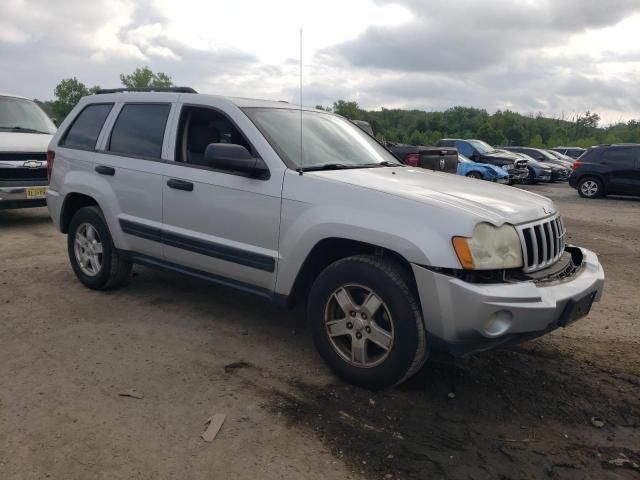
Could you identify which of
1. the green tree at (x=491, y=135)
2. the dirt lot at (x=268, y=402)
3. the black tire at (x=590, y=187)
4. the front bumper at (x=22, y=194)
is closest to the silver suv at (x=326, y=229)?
the dirt lot at (x=268, y=402)

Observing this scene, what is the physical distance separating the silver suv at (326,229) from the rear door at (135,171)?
0.01m

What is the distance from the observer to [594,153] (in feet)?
55.5

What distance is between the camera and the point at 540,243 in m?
3.41

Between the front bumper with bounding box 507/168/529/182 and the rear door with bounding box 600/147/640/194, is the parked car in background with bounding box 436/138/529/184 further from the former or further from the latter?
the rear door with bounding box 600/147/640/194

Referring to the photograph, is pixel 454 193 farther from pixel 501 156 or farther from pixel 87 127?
pixel 501 156

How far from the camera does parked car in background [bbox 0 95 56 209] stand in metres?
8.12

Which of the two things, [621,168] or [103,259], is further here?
[621,168]

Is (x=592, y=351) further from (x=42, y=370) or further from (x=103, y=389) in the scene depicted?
(x=42, y=370)

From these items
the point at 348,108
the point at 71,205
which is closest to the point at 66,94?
the point at 348,108

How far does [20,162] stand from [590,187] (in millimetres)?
15077

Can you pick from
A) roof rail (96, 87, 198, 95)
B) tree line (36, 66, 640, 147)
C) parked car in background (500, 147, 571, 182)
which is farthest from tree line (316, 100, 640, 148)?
roof rail (96, 87, 198, 95)

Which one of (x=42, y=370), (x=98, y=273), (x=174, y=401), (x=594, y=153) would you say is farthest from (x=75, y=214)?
(x=594, y=153)

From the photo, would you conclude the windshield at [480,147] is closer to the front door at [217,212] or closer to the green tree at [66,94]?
the front door at [217,212]

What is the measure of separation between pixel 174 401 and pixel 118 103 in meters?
2.97
